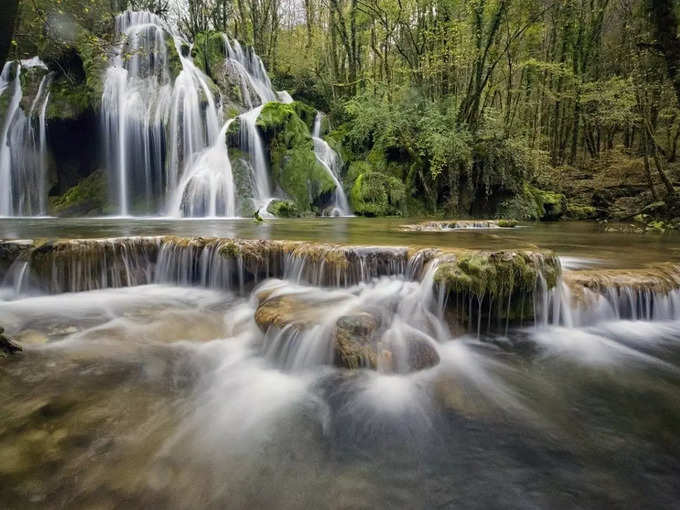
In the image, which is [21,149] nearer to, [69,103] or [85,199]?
[69,103]

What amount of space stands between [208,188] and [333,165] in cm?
542

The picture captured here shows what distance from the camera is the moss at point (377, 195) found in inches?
548

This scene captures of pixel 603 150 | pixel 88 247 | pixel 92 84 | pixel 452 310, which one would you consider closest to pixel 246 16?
pixel 92 84

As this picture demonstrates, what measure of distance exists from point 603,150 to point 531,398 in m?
21.6

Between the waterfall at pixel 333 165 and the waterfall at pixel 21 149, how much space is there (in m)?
11.4

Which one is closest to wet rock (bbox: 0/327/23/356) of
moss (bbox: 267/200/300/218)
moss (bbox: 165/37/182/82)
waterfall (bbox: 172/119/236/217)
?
moss (bbox: 267/200/300/218)

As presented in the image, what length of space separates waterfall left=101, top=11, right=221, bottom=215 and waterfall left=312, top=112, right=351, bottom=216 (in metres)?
4.55

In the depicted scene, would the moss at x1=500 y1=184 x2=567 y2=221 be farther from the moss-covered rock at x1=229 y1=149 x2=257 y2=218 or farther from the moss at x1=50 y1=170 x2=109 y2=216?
the moss at x1=50 y1=170 x2=109 y2=216

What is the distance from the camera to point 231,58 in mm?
18812

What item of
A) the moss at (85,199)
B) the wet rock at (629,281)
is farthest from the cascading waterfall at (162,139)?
the wet rock at (629,281)

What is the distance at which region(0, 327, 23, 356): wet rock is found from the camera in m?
3.27

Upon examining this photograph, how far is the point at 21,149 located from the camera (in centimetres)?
1496

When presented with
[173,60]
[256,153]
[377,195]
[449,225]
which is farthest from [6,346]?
[173,60]

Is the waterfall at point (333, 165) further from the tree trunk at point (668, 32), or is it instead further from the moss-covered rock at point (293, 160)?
the tree trunk at point (668, 32)
